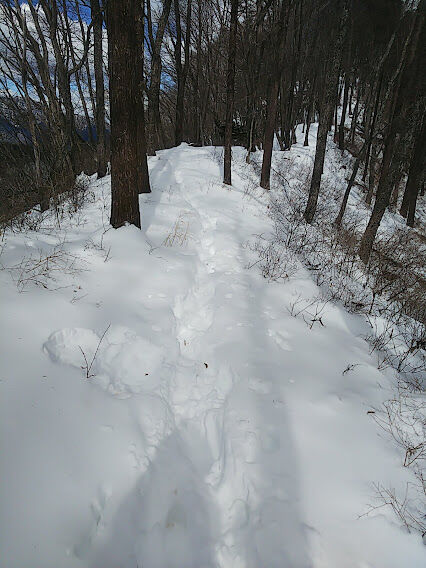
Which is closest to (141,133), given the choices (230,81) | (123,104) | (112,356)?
(123,104)

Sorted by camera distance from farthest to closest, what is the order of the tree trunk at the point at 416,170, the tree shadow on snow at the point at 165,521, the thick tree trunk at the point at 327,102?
the tree trunk at the point at 416,170
the thick tree trunk at the point at 327,102
the tree shadow on snow at the point at 165,521

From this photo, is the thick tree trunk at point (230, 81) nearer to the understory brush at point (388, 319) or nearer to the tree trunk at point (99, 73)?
the understory brush at point (388, 319)

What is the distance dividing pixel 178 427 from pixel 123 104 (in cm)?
431

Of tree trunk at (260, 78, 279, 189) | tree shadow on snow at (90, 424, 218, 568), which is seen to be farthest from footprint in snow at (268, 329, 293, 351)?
tree trunk at (260, 78, 279, 189)

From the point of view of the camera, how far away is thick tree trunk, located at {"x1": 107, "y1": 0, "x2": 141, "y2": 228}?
379cm

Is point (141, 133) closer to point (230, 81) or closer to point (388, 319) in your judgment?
point (230, 81)

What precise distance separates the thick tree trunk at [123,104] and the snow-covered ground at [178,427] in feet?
4.03

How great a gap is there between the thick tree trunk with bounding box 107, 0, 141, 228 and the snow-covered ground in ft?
4.03

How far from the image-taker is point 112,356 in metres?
2.54

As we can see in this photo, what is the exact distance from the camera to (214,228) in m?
6.18

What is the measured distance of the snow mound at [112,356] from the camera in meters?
2.30

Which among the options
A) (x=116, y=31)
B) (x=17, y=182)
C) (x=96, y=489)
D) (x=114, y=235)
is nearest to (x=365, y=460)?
(x=96, y=489)

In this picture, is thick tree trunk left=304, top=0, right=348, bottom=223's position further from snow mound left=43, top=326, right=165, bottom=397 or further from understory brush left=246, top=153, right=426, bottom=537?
snow mound left=43, top=326, right=165, bottom=397

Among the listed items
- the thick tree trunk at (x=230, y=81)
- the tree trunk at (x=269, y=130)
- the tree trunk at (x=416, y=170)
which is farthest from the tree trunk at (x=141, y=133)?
the tree trunk at (x=416, y=170)
